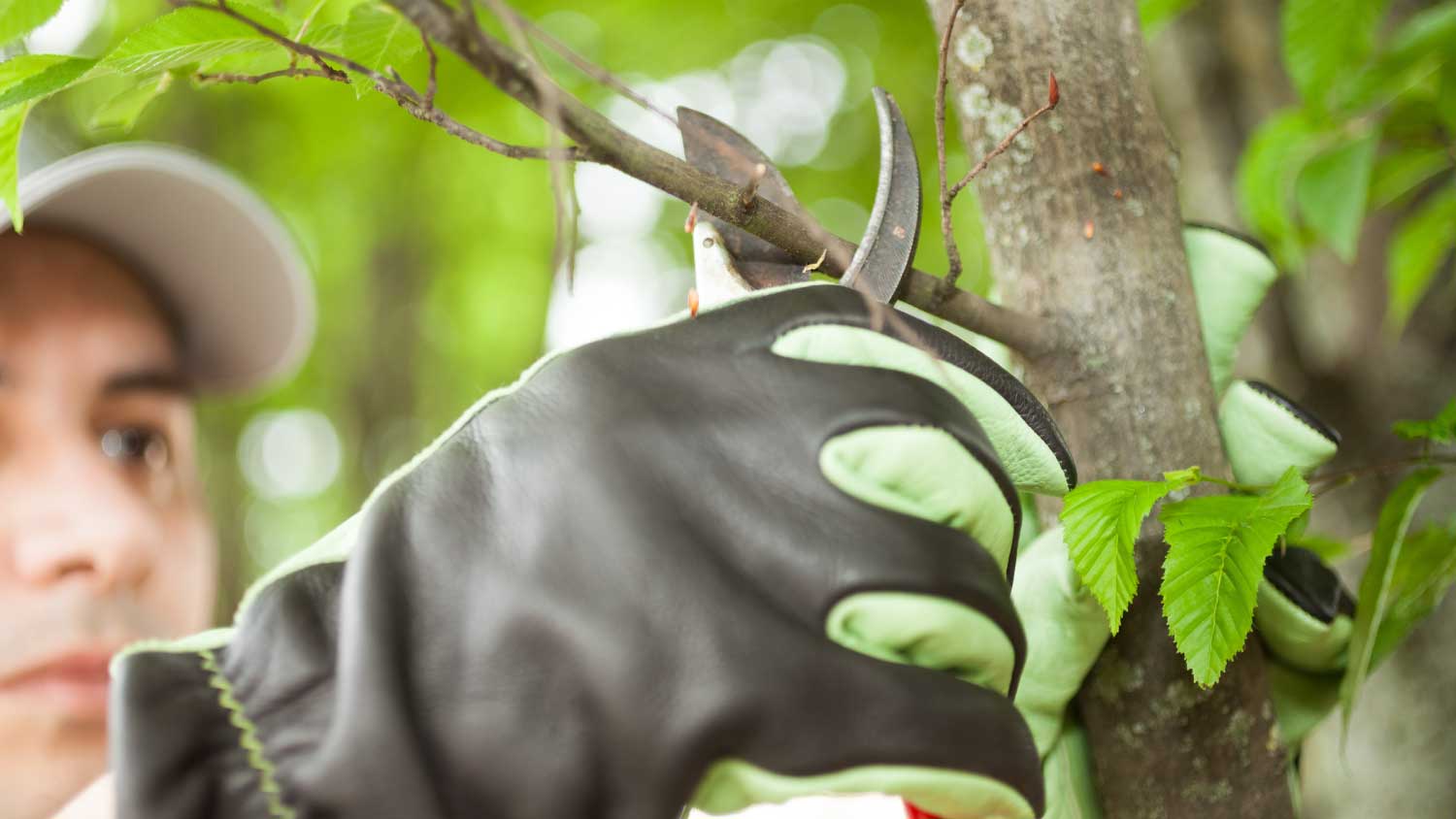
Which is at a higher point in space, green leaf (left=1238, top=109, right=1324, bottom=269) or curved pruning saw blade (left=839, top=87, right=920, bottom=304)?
curved pruning saw blade (left=839, top=87, right=920, bottom=304)

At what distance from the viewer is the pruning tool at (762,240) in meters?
0.91

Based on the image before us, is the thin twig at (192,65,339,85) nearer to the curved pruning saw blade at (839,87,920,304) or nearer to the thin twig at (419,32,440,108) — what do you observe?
the thin twig at (419,32,440,108)

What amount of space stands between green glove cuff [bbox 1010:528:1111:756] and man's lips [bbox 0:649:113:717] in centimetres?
147

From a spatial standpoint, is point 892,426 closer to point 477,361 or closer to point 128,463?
point 128,463

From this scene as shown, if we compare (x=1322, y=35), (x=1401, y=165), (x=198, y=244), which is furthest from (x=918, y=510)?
(x=198, y=244)

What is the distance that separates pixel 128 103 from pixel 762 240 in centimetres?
71

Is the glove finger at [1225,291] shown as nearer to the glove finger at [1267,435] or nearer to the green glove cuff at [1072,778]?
the glove finger at [1267,435]

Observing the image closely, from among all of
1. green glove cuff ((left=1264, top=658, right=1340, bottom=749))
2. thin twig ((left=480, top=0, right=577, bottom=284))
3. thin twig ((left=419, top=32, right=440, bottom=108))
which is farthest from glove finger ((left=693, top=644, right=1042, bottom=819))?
green glove cuff ((left=1264, top=658, right=1340, bottom=749))

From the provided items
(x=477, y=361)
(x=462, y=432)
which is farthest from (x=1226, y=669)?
(x=477, y=361)

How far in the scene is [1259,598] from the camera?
1066 mm

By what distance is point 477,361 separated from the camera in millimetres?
7879

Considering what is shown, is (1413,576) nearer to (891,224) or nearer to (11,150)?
(891,224)

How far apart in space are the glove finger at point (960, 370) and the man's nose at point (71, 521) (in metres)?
1.51

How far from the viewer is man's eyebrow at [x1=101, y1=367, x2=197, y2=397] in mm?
1866
